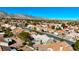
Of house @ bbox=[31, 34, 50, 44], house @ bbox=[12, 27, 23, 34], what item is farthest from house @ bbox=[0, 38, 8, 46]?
house @ bbox=[31, 34, 50, 44]

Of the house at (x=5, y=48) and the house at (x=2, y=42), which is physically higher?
the house at (x=2, y=42)

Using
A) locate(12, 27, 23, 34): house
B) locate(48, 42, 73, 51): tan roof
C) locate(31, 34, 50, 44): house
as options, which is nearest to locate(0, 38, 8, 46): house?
locate(12, 27, 23, 34): house

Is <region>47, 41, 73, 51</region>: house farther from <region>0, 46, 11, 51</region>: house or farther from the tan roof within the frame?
<region>0, 46, 11, 51</region>: house

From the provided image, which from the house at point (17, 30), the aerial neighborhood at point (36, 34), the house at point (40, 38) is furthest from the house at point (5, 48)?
the house at point (40, 38)

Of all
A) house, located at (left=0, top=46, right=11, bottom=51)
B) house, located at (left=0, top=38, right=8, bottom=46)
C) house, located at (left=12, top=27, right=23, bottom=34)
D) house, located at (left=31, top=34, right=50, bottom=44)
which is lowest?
house, located at (left=0, top=46, right=11, bottom=51)

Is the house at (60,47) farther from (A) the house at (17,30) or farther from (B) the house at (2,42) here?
(B) the house at (2,42)

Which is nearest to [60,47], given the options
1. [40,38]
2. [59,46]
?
[59,46]

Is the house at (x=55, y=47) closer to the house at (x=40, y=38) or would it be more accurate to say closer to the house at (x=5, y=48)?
the house at (x=40, y=38)

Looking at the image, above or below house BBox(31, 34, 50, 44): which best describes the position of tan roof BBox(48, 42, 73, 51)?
below

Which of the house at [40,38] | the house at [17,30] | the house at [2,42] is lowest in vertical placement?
the house at [2,42]
